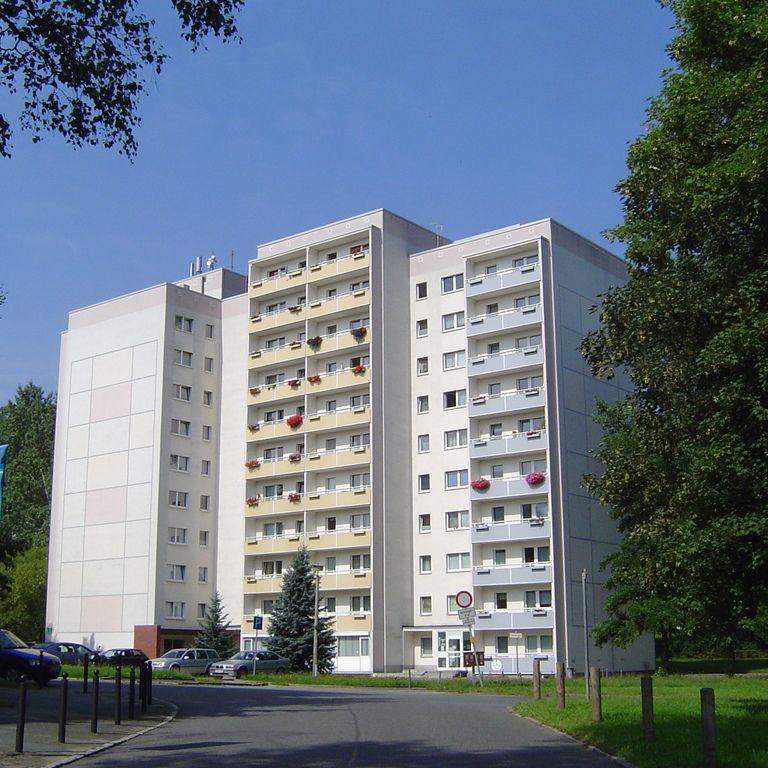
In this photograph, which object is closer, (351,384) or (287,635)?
→ (287,635)

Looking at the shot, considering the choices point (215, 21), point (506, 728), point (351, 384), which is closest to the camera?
point (215, 21)

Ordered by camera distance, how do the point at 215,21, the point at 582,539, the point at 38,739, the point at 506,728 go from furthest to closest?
1. the point at 582,539
2. the point at 506,728
3. the point at 38,739
4. the point at 215,21

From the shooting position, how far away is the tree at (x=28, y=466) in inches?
3275

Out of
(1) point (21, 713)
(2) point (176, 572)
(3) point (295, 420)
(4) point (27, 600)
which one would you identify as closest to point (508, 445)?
(3) point (295, 420)

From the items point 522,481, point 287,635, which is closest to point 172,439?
point 287,635

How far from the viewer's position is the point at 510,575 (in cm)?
5819

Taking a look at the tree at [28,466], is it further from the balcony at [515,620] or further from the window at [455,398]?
the balcony at [515,620]

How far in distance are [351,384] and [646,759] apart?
52029mm

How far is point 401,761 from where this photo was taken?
13.7 meters

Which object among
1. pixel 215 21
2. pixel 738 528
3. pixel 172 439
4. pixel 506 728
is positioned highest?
pixel 172 439

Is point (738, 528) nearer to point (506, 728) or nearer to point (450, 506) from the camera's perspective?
point (506, 728)

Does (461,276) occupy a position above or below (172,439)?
above

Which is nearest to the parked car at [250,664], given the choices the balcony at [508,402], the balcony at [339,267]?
the balcony at [508,402]

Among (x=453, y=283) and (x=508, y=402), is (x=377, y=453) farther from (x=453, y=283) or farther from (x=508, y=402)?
(x=453, y=283)
